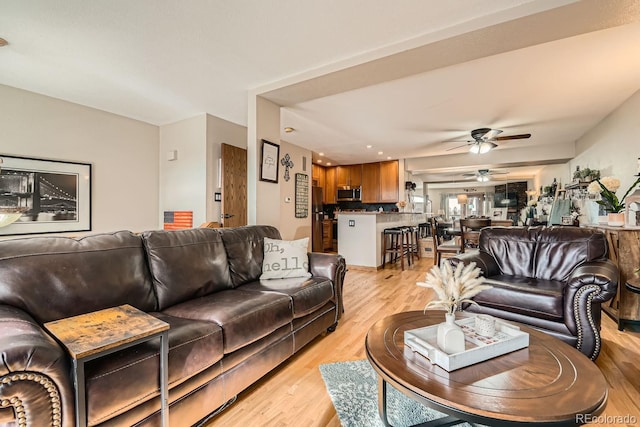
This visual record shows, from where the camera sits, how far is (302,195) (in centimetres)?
620

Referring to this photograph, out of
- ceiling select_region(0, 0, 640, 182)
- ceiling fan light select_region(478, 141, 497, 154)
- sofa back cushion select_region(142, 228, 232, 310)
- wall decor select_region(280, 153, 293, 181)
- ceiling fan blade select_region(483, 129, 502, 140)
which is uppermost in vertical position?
ceiling select_region(0, 0, 640, 182)

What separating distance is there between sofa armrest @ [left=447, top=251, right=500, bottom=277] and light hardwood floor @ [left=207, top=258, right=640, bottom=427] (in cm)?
89

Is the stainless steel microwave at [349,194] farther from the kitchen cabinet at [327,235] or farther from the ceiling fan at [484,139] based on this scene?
the ceiling fan at [484,139]

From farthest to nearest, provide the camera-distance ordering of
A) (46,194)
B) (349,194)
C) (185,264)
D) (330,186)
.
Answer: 1. (330,186)
2. (349,194)
3. (46,194)
4. (185,264)

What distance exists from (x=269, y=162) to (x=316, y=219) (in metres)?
3.77

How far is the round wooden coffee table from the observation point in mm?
913

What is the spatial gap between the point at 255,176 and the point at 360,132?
7.88 ft

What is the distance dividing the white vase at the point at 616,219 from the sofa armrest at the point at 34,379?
14.0 feet

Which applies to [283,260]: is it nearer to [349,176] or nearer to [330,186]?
[349,176]

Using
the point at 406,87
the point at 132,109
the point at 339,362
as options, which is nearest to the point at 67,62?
the point at 132,109

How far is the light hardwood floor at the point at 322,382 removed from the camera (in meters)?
1.54

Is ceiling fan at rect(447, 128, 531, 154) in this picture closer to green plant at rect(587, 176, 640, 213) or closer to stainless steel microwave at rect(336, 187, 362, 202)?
green plant at rect(587, 176, 640, 213)

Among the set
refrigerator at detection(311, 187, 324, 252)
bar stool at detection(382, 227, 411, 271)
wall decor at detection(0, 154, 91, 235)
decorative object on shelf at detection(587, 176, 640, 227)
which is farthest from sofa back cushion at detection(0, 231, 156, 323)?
refrigerator at detection(311, 187, 324, 252)

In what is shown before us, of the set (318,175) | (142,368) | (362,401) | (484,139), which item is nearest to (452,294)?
(362,401)
